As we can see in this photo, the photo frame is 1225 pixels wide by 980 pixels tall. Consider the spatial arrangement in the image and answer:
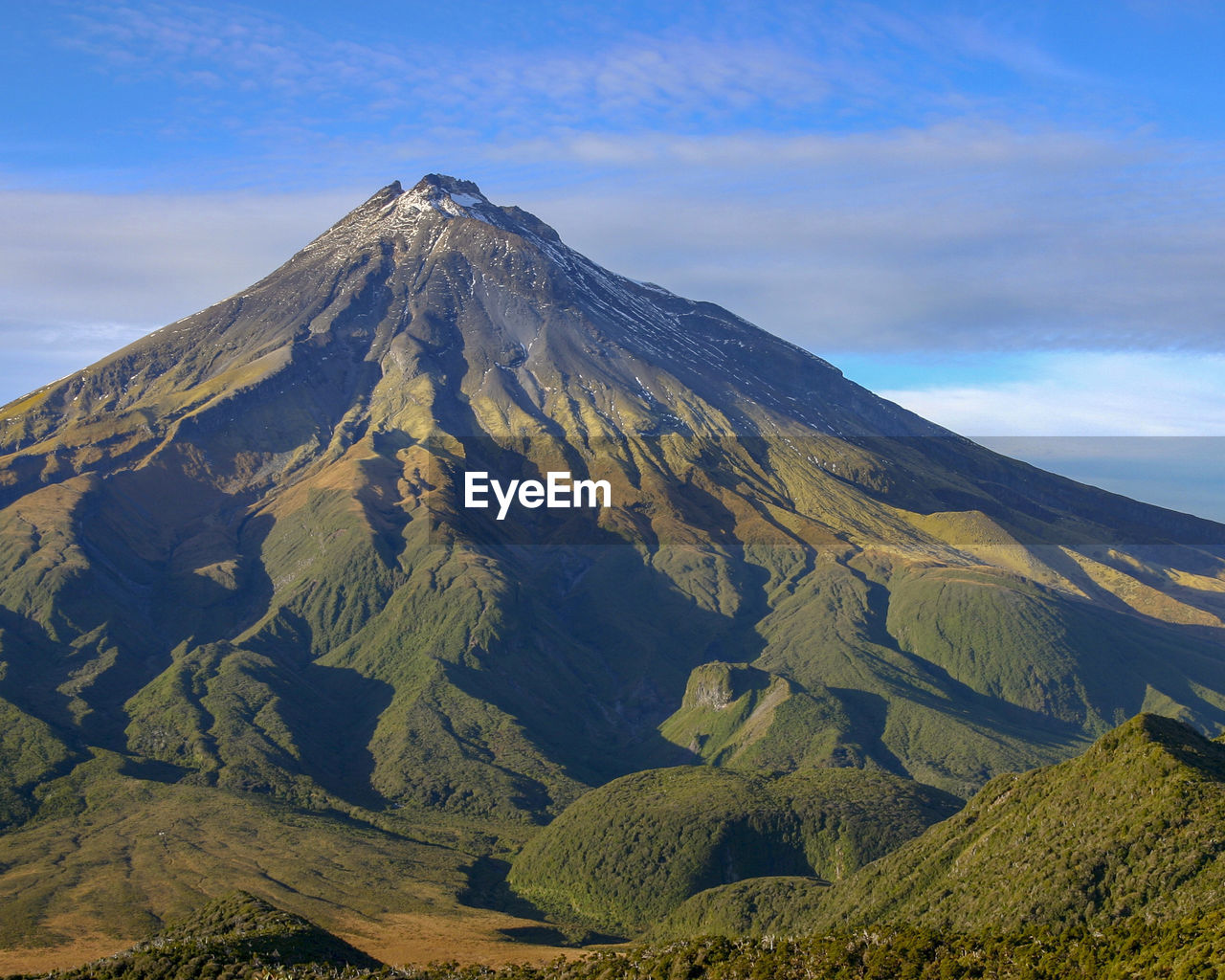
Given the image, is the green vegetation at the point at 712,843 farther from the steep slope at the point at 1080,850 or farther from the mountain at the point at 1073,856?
the steep slope at the point at 1080,850

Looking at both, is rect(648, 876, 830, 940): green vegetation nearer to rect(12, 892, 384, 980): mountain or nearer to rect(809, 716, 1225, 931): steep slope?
rect(809, 716, 1225, 931): steep slope

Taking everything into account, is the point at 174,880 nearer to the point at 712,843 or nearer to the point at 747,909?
the point at 712,843

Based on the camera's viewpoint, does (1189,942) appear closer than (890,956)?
Yes

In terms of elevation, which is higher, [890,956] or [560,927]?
[890,956]

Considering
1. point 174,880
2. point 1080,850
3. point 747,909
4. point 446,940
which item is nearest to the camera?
point 1080,850

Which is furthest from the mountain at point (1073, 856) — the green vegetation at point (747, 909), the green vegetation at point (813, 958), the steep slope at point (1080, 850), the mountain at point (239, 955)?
the mountain at point (239, 955)

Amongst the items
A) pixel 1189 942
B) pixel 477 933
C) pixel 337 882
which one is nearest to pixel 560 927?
pixel 477 933

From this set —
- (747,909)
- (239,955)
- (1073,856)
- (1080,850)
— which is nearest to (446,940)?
(747,909)

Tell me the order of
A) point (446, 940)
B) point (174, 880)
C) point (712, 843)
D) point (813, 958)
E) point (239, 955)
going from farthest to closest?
point (712, 843) → point (174, 880) → point (446, 940) → point (239, 955) → point (813, 958)

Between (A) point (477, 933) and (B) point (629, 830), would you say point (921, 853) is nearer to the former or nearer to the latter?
(A) point (477, 933)
